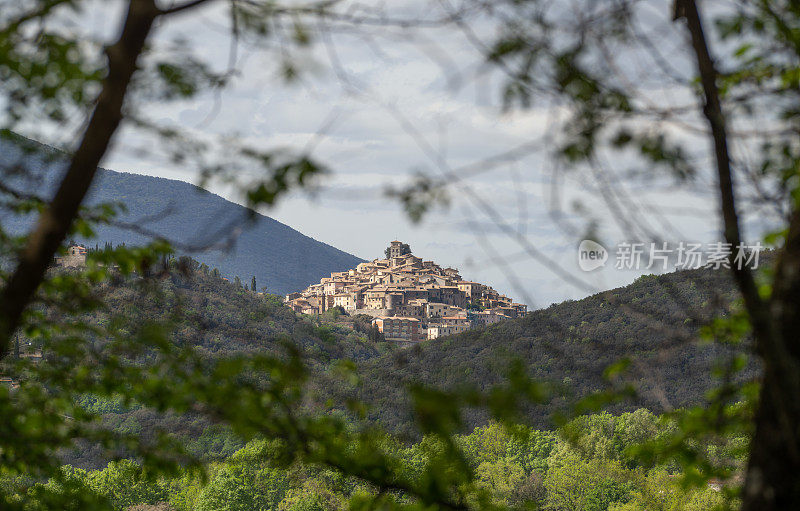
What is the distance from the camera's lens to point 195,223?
4299 inches

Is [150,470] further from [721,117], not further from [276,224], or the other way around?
[276,224]

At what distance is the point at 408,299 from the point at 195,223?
141 feet

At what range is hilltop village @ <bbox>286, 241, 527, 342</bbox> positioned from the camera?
A: 78.4 meters

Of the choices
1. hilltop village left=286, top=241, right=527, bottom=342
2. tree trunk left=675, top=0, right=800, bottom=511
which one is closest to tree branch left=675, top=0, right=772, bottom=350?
tree trunk left=675, top=0, right=800, bottom=511

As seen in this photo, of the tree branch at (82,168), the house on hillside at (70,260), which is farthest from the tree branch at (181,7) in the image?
the house on hillside at (70,260)

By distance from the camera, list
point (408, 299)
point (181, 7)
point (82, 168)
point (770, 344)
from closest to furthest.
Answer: point (770, 344), point (82, 168), point (181, 7), point (408, 299)

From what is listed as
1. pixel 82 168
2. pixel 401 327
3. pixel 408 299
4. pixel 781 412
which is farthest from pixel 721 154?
pixel 408 299

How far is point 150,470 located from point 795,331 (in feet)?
9.11

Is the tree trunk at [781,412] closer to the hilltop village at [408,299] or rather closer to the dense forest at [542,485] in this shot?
the dense forest at [542,485]

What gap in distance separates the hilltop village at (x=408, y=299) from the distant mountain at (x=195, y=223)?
14613 millimetres

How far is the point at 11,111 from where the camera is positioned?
3.56 metres

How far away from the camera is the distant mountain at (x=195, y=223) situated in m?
2.70

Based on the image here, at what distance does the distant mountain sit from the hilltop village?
1461 cm

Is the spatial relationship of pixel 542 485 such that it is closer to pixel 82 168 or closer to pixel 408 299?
pixel 82 168
